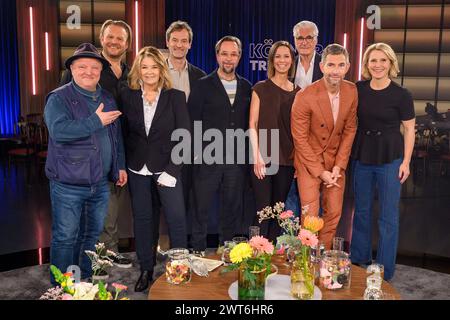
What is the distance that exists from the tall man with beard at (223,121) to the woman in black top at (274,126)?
0.34 feet

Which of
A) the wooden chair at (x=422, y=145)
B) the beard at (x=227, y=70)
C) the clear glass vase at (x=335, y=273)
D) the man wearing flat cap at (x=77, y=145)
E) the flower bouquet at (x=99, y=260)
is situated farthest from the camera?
the wooden chair at (x=422, y=145)

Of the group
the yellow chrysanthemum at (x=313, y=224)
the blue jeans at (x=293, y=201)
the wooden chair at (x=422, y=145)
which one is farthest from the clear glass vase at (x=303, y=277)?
the wooden chair at (x=422, y=145)

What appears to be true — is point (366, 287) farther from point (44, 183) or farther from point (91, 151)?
point (44, 183)

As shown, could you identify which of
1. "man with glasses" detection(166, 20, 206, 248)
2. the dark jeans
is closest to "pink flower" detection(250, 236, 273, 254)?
"man with glasses" detection(166, 20, 206, 248)

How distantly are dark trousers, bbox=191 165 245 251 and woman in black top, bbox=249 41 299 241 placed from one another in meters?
0.14

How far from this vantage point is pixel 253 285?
215 cm

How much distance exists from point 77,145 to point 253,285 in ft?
4.93

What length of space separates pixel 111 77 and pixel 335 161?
1.65 metres

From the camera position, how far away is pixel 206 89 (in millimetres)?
3549

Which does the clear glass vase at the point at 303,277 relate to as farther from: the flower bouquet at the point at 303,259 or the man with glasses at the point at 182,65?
the man with glasses at the point at 182,65

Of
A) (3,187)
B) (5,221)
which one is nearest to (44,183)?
(3,187)

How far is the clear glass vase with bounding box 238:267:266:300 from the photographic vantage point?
215 cm

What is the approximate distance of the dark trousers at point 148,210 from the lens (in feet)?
10.9

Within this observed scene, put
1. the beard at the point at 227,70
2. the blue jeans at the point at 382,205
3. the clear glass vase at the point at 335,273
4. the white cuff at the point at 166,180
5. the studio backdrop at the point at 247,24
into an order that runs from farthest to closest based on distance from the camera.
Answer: the studio backdrop at the point at 247,24 → the beard at the point at 227,70 → the blue jeans at the point at 382,205 → the white cuff at the point at 166,180 → the clear glass vase at the point at 335,273
